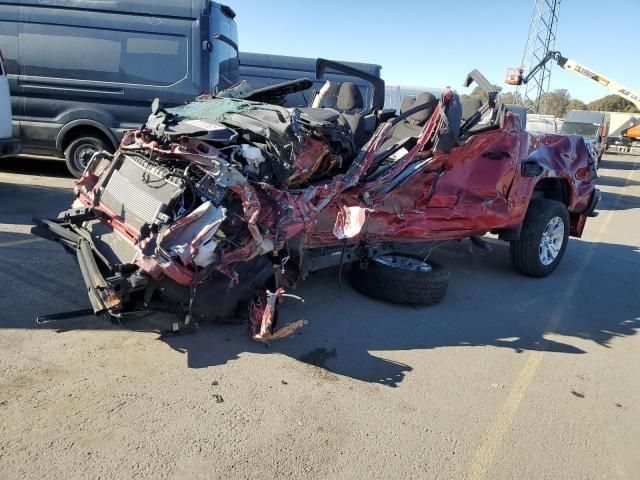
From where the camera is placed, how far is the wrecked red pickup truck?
3248mm

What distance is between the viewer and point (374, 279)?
4555 millimetres

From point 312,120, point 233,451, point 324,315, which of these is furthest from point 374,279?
point 233,451

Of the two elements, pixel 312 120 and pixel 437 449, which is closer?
pixel 437 449

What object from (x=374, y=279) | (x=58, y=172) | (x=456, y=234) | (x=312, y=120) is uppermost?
(x=312, y=120)

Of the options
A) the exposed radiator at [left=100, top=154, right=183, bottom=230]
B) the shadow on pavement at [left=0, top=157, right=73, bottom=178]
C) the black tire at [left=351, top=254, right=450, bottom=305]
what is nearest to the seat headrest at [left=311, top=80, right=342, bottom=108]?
the black tire at [left=351, top=254, right=450, bottom=305]

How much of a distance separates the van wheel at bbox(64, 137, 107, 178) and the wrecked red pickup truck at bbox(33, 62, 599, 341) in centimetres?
394

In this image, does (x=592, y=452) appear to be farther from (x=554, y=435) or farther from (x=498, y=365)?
(x=498, y=365)

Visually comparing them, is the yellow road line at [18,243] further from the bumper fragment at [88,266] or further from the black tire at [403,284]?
the black tire at [403,284]

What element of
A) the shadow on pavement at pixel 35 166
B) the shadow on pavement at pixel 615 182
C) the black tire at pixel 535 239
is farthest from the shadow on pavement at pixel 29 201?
the shadow on pavement at pixel 615 182

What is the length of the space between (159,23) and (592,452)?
785 centimetres

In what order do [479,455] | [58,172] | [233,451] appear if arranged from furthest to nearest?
[58,172]
[479,455]
[233,451]

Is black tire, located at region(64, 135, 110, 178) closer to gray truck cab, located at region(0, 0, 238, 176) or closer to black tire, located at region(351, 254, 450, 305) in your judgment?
gray truck cab, located at region(0, 0, 238, 176)

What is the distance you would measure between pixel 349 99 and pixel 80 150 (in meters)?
4.93

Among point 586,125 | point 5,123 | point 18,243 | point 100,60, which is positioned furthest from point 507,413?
point 586,125
